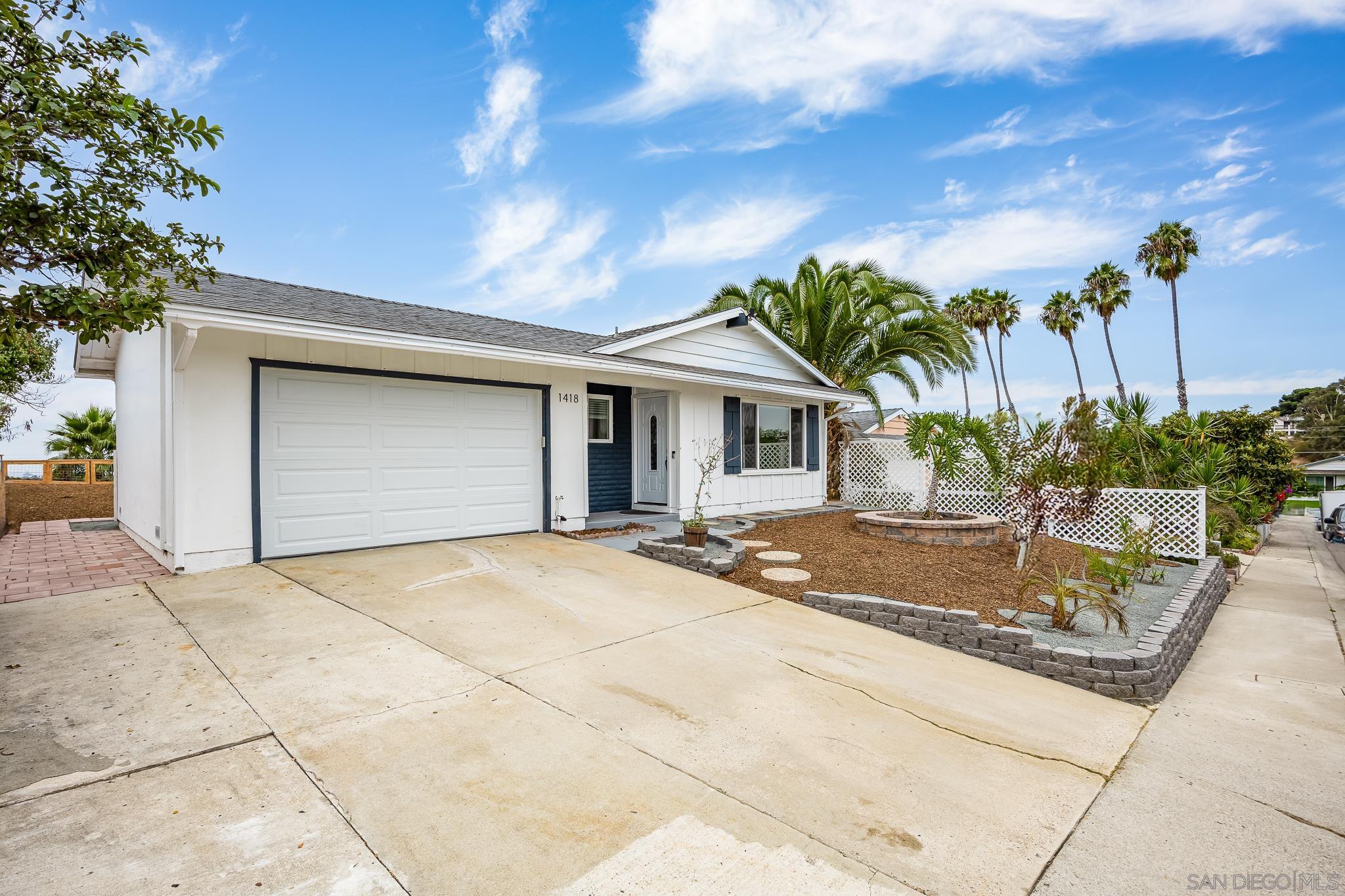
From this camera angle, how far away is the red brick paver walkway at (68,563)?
19.1 ft

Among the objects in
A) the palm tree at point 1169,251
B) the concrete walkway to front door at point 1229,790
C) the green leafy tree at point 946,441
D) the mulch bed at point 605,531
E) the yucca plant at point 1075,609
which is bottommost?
the concrete walkway to front door at point 1229,790

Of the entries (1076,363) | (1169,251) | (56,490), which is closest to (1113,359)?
(1076,363)

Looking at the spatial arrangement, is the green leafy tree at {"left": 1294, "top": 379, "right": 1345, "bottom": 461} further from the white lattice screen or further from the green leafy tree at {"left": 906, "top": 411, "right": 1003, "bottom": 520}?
the green leafy tree at {"left": 906, "top": 411, "right": 1003, "bottom": 520}

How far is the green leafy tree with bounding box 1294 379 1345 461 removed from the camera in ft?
142

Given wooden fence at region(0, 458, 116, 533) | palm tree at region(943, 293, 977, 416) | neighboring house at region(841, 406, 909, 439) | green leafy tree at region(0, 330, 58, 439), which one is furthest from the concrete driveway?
neighboring house at region(841, 406, 909, 439)

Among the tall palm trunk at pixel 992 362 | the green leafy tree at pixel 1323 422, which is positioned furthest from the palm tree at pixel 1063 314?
the green leafy tree at pixel 1323 422

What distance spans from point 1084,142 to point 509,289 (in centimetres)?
1514

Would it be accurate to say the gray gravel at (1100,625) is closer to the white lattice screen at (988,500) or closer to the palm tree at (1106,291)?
the white lattice screen at (988,500)

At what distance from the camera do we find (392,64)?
10273 mm

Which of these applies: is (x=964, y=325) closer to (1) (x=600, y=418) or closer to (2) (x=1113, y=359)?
(2) (x=1113, y=359)

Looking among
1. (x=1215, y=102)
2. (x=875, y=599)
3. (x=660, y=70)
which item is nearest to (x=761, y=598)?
(x=875, y=599)

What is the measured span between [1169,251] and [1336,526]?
12.2 metres

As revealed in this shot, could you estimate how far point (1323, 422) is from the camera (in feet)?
149

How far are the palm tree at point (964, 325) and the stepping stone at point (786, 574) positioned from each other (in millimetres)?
8154
